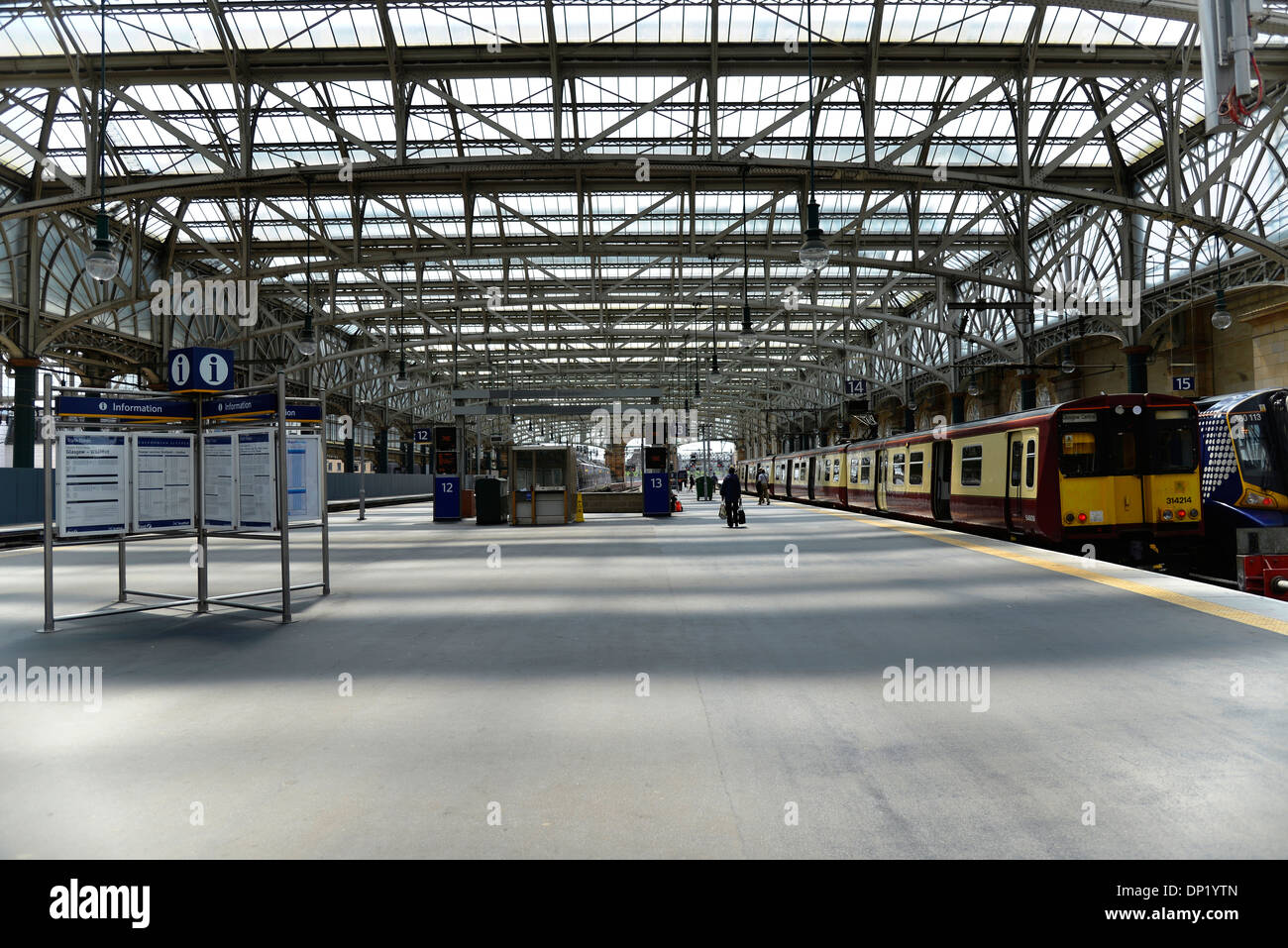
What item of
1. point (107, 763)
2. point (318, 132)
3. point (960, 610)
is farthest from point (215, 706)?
point (318, 132)

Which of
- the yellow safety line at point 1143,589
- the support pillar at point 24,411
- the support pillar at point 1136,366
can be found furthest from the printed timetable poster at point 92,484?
the support pillar at point 1136,366

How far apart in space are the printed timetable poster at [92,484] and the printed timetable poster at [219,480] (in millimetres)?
701

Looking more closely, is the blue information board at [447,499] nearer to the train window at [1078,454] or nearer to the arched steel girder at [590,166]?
the arched steel girder at [590,166]

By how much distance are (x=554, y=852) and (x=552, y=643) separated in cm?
368

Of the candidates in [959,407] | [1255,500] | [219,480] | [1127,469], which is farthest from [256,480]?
[959,407]

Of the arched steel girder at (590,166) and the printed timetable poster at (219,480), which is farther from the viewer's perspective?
the arched steel girder at (590,166)

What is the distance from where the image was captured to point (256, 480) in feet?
26.9

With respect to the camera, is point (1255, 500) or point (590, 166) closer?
point (1255, 500)

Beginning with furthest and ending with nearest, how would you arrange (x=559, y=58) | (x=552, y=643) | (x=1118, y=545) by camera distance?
1. (x=559, y=58)
2. (x=1118, y=545)
3. (x=552, y=643)

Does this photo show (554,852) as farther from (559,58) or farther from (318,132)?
(318,132)

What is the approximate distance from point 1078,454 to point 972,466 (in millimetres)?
3996

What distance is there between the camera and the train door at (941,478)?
19.4 metres

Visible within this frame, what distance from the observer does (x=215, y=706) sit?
4934mm

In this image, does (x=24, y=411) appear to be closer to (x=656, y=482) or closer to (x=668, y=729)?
(x=656, y=482)
